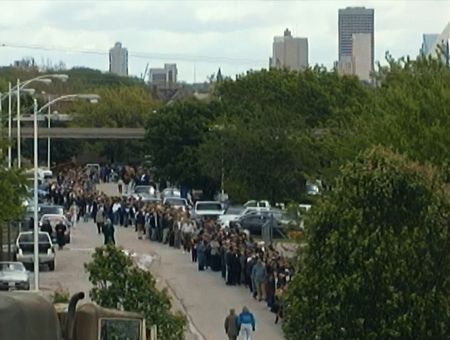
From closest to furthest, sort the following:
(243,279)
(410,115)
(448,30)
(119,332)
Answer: (119,332)
(410,115)
(243,279)
(448,30)

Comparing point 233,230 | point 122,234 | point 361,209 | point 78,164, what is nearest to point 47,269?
point 233,230

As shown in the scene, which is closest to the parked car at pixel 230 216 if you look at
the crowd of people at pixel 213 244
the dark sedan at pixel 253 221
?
the dark sedan at pixel 253 221

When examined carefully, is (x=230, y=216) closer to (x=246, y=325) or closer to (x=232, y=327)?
(x=232, y=327)

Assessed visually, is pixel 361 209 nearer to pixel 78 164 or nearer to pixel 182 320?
pixel 182 320

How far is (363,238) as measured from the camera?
19.8 meters

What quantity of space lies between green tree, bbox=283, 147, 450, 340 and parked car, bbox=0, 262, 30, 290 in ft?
54.9

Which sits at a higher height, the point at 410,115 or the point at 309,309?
the point at 410,115

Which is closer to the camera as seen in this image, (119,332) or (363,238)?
(119,332)

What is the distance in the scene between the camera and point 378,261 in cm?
1959

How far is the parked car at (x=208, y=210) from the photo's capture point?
6281cm

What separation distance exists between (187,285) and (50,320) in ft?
103

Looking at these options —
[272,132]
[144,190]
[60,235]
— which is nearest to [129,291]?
[60,235]

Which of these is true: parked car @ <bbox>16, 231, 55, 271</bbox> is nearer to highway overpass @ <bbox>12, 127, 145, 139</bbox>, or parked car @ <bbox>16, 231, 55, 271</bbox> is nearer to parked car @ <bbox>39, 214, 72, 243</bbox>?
parked car @ <bbox>39, 214, 72, 243</bbox>

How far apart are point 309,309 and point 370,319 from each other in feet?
2.48
